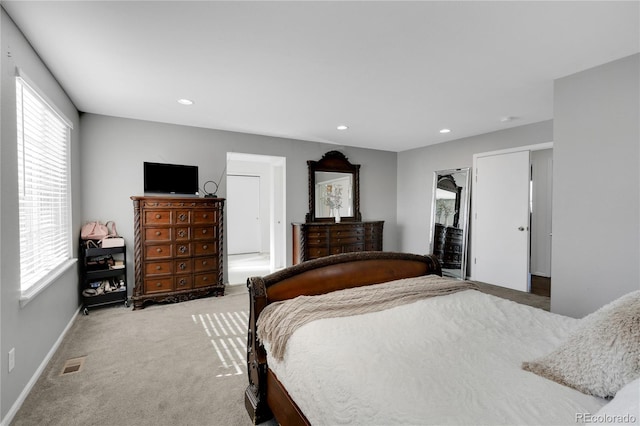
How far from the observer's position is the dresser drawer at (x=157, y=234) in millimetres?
3760

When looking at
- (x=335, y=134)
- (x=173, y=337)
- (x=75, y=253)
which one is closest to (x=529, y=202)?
(x=335, y=134)

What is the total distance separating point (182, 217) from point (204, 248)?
499 mm

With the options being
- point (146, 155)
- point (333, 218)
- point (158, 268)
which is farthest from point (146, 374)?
point (333, 218)

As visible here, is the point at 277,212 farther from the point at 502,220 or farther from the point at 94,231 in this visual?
the point at 502,220

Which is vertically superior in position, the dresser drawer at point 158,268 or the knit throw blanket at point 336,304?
the knit throw blanket at point 336,304

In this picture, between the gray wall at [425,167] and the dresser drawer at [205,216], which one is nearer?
the dresser drawer at [205,216]

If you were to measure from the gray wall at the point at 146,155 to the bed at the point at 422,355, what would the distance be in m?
3.20

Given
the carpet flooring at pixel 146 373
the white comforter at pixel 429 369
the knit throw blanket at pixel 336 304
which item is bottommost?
the carpet flooring at pixel 146 373

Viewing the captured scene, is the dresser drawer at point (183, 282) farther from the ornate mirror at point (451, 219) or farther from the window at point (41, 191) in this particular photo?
the ornate mirror at point (451, 219)

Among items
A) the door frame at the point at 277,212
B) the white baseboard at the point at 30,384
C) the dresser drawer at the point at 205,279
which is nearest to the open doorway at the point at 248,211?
the door frame at the point at 277,212

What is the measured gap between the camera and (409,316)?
1657 mm

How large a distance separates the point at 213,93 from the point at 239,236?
498 centimetres

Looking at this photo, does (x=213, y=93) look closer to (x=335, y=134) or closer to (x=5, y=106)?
(x=5, y=106)

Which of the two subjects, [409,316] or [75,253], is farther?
[75,253]
